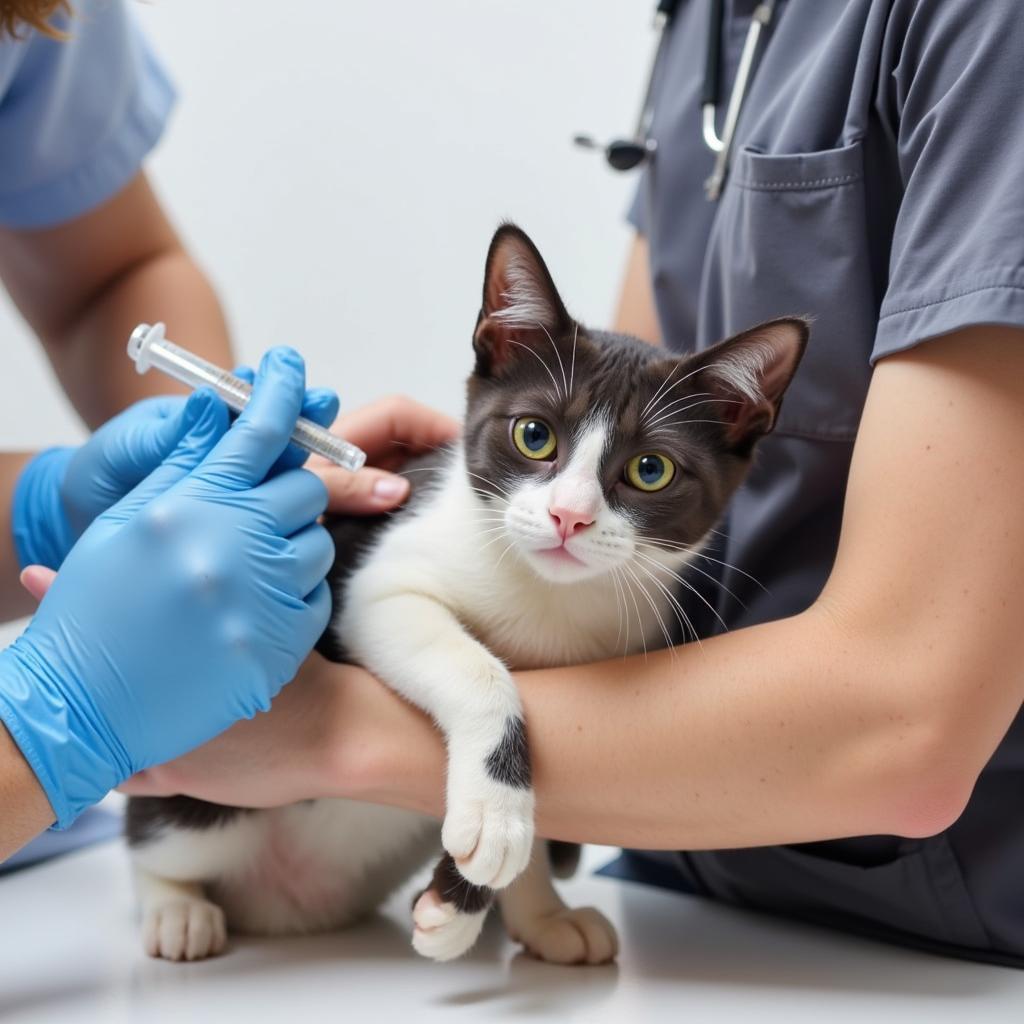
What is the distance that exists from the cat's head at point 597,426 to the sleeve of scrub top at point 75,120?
0.75 m

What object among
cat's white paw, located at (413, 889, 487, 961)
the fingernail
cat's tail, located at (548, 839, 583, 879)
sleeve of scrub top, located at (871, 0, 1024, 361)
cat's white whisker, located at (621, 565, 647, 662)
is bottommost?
cat's tail, located at (548, 839, 583, 879)

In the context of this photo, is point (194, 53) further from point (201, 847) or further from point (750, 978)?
point (750, 978)

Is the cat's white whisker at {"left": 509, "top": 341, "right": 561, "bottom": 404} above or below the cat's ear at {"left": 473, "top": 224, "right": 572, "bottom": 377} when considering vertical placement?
below

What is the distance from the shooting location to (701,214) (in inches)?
55.1

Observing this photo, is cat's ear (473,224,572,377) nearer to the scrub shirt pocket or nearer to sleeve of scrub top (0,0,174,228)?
the scrub shirt pocket

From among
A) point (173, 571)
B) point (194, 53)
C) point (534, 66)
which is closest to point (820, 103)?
point (173, 571)

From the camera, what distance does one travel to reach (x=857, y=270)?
110 centimetres

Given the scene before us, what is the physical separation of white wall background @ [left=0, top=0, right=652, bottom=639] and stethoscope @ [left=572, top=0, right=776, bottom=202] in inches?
29.7

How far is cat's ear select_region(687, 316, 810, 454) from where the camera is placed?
1050 mm

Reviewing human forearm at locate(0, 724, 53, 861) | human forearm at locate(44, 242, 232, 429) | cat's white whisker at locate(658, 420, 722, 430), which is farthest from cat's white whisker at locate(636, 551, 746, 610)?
human forearm at locate(44, 242, 232, 429)

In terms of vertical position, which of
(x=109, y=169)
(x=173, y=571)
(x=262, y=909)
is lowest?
(x=262, y=909)

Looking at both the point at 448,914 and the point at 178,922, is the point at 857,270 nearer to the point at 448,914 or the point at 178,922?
the point at 448,914

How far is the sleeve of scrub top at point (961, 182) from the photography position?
911 mm

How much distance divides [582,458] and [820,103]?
40 cm
